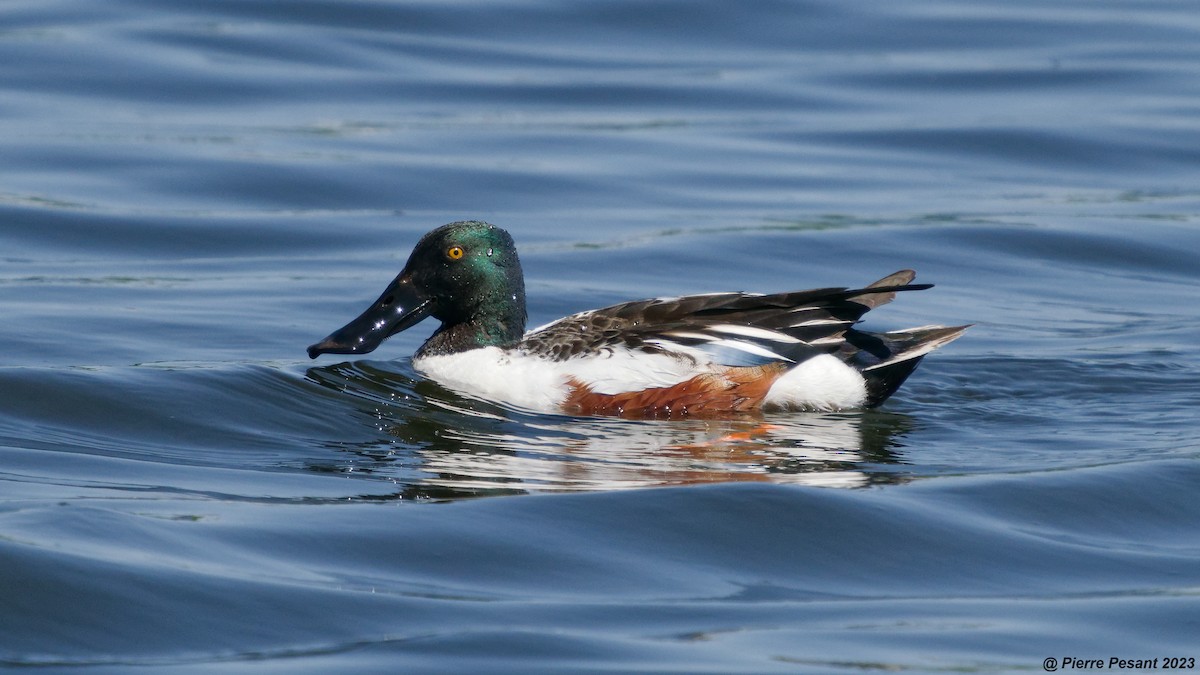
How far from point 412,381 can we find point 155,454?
6.19ft

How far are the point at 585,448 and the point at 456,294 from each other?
1.71 metres

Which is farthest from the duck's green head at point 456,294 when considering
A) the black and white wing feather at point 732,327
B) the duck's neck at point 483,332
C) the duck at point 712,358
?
the black and white wing feather at point 732,327

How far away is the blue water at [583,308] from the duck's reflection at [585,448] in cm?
3

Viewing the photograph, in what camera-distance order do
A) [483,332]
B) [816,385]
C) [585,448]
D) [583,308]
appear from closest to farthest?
[585,448], [816,385], [483,332], [583,308]

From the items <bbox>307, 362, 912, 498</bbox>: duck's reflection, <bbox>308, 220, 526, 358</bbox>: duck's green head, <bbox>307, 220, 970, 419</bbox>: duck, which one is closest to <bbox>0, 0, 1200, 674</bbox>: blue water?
<bbox>307, 362, 912, 498</bbox>: duck's reflection

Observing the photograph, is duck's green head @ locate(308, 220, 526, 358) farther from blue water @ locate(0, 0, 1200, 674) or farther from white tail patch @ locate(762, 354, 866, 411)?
white tail patch @ locate(762, 354, 866, 411)

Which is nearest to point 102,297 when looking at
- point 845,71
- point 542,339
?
point 542,339

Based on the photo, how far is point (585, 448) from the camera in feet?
24.3

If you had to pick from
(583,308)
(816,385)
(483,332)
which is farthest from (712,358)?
→ (583,308)

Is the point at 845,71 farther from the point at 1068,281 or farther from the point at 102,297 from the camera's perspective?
the point at 102,297

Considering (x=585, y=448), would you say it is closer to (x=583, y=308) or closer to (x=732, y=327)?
(x=732, y=327)

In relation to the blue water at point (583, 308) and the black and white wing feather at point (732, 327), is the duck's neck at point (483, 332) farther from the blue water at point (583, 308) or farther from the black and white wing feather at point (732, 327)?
the black and white wing feather at point (732, 327)

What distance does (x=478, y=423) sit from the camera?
800cm

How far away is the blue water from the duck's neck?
0.25 metres
